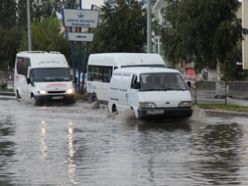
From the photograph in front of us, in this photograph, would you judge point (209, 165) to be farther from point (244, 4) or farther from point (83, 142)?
point (244, 4)

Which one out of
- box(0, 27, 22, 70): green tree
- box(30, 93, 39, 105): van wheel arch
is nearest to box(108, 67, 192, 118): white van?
box(30, 93, 39, 105): van wheel arch

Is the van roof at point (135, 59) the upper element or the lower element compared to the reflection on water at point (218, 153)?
upper

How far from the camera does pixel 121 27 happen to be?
46.0m

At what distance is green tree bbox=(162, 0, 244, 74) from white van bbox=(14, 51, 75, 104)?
7.77 metres

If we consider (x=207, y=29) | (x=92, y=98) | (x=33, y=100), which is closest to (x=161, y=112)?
(x=92, y=98)

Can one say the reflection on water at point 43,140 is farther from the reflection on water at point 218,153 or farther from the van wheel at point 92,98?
the van wheel at point 92,98

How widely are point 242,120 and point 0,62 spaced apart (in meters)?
69.8

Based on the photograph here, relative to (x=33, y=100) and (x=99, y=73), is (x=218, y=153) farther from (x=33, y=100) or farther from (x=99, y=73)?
(x=33, y=100)

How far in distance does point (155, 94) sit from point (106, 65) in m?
9.64

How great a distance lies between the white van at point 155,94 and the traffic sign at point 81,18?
19447 mm

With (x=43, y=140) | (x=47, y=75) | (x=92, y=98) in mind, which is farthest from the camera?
(x=47, y=75)

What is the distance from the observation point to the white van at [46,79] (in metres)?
36.0

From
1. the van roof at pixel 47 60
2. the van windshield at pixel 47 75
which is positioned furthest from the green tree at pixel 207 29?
the van windshield at pixel 47 75

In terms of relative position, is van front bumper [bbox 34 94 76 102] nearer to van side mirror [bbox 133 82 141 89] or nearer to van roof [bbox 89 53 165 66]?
van roof [bbox 89 53 165 66]
